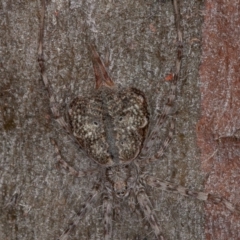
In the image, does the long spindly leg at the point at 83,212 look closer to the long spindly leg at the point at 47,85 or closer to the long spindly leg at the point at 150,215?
the long spindly leg at the point at 150,215

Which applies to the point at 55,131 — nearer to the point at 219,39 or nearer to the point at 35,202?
Result: the point at 35,202

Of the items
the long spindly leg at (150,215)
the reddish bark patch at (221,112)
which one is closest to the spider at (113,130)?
the long spindly leg at (150,215)

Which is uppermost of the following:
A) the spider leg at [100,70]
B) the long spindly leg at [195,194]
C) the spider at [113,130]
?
the spider leg at [100,70]

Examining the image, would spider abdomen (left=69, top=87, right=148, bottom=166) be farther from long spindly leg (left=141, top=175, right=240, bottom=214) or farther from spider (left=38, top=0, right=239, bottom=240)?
long spindly leg (left=141, top=175, right=240, bottom=214)

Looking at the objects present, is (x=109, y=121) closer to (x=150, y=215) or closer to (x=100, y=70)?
(x=100, y=70)

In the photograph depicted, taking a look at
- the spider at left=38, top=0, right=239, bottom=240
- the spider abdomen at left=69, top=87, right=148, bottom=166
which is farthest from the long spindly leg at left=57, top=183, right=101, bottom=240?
the spider abdomen at left=69, top=87, right=148, bottom=166
